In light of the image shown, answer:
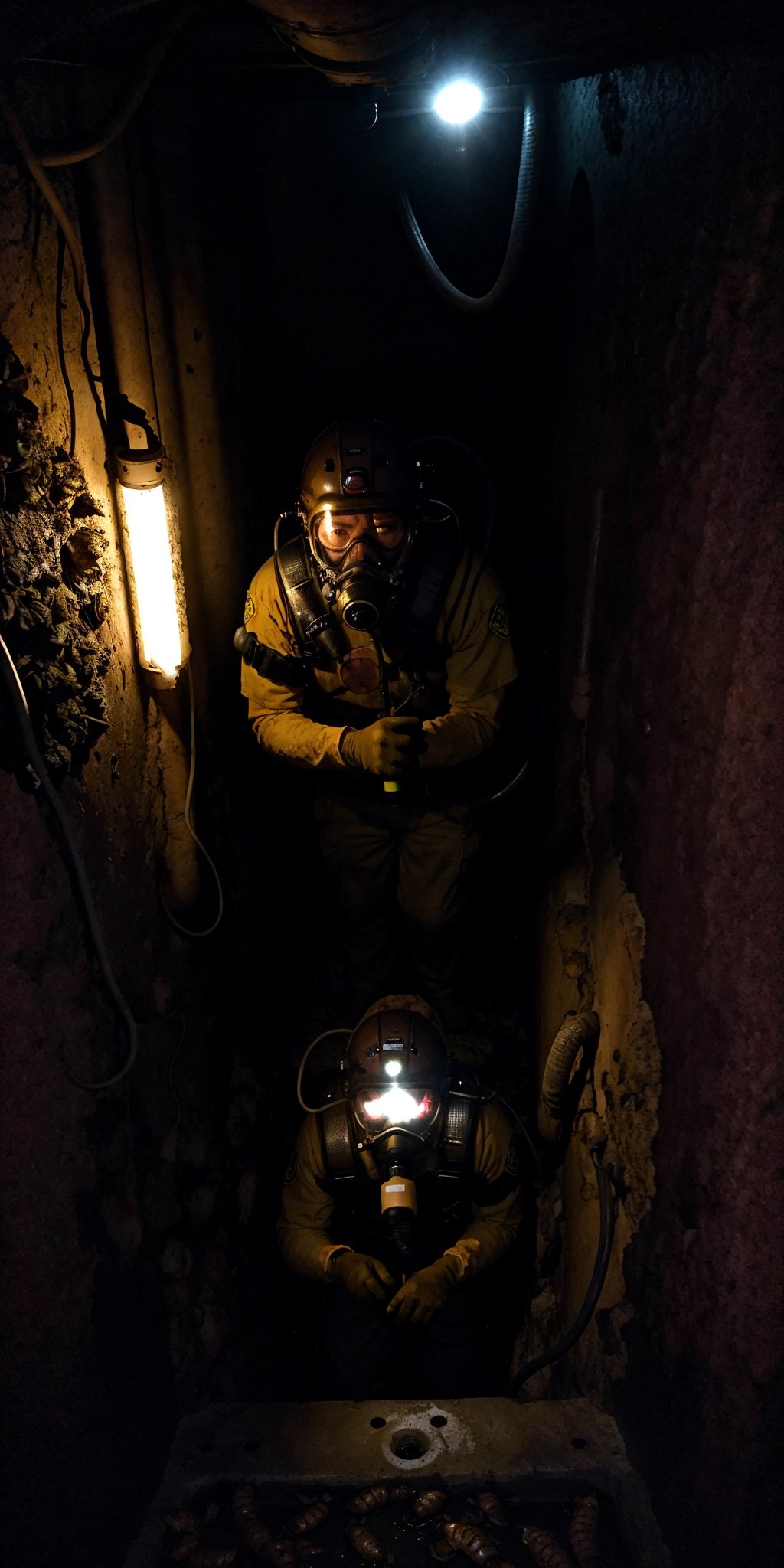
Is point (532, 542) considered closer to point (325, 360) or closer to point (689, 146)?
point (325, 360)

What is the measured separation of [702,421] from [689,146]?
2.04 ft

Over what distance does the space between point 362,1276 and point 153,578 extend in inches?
97.2

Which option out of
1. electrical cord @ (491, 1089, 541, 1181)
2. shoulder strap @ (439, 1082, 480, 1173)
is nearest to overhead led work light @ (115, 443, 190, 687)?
shoulder strap @ (439, 1082, 480, 1173)

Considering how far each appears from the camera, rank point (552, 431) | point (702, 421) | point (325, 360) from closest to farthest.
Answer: point (702, 421), point (552, 431), point (325, 360)

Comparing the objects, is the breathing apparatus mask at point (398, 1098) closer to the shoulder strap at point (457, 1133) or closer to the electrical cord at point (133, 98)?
the shoulder strap at point (457, 1133)

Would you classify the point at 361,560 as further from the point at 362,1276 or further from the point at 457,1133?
the point at 362,1276

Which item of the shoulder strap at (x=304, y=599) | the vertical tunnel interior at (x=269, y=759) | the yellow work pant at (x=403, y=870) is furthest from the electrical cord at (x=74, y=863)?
the yellow work pant at (x=403, y=870)

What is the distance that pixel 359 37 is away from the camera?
1863 millimetres

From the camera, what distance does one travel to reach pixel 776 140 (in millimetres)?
1623

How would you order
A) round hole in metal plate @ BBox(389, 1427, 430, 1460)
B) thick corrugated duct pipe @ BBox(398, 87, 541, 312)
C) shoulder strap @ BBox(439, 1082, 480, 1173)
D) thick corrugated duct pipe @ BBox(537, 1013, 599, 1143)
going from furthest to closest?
shoulder strap @ BBox(439, 1082, 480, 1173)
thick corrugated duct pipe @ BBox(537, 1013, 599, 1143)
thick corrugated duct pipe @ BBox(398, 87, 541, 312)
round hole in metal plate @ BBox(389, 1427, 430, 1460)

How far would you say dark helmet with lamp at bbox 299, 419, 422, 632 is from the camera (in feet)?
11.2

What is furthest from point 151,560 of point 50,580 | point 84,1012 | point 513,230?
point 513,230

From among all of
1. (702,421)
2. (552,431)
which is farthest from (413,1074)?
(552,431)

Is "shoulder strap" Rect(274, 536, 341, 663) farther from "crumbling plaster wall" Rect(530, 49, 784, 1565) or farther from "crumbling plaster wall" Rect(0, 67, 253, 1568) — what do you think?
"crumbling plaster wall" Rect(530, 49, 784, 1565)
